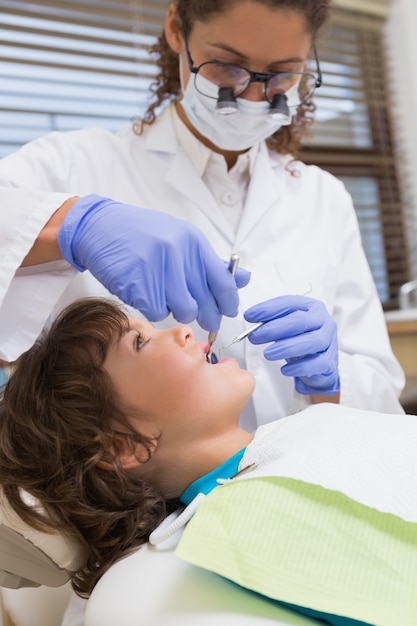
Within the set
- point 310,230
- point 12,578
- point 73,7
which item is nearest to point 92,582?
point 12,578

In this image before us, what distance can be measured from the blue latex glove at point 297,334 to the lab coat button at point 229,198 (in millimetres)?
379

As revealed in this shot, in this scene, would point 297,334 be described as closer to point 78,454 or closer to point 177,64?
point 78,454

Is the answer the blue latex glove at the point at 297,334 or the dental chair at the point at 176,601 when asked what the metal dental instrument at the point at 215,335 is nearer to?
the blue latex glove at the point at 297,334

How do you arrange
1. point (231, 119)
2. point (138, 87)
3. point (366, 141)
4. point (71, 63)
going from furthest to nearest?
point (366, 141) < point (138, 87) < point (71, 63) < point (231, 119)

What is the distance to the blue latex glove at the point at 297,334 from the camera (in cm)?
127

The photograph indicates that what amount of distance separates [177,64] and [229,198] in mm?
367

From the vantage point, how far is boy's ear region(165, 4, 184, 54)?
4.91 feet

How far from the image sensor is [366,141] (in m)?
3.38

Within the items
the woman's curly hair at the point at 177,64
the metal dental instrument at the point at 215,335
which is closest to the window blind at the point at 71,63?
the woman's curly hair at the point at 177,64

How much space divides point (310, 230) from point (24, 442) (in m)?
0.86

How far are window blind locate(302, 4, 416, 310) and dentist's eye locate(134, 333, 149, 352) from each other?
6.84ft

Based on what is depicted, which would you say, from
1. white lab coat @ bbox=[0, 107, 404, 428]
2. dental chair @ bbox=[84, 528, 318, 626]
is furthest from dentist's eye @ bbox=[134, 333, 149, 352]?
dental chair @ bbox=[84, 528, 318, 626]

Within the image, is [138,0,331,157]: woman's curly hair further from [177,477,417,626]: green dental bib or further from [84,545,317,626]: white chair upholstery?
[84,545,317,626]: white chair upholstery

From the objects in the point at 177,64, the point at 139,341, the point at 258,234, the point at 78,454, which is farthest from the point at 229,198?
the point at 78,454
